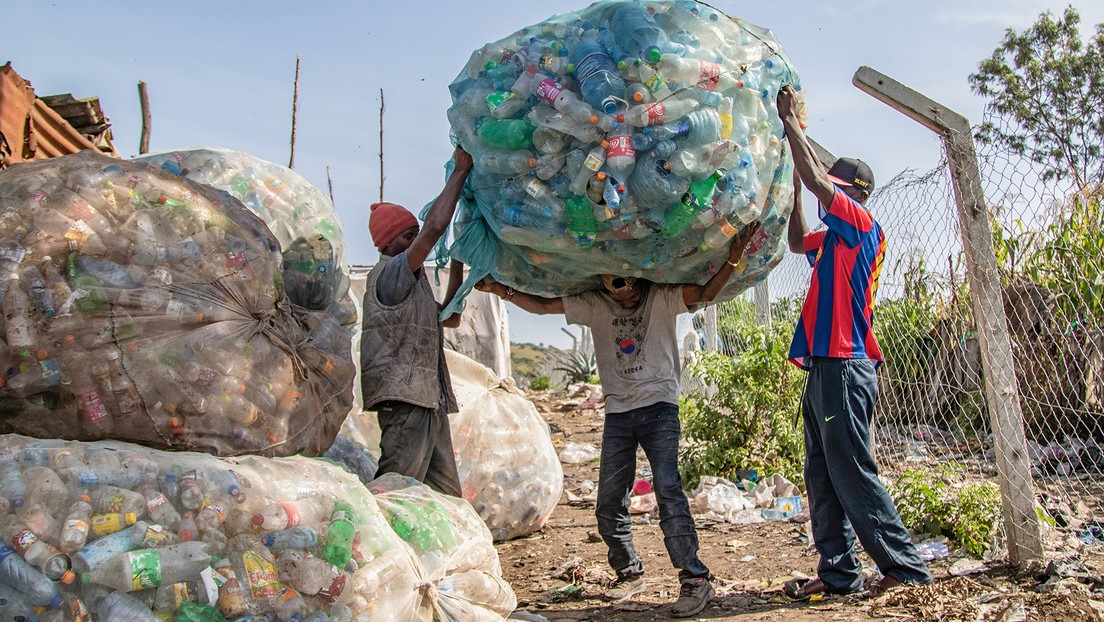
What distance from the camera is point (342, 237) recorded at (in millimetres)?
3447

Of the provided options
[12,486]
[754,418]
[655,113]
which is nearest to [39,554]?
[12,486]

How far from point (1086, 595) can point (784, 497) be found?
6.52 feet

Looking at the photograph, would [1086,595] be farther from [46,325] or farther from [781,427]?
[46,325]

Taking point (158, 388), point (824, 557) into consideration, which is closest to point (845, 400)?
point (824, 557)

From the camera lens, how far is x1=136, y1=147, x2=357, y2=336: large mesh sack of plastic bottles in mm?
3178

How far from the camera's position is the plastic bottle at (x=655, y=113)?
2857mm

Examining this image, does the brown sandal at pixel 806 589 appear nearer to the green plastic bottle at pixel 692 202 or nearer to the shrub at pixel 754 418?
the green plastic bottle at pixel 692 202

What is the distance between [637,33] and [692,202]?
573mm

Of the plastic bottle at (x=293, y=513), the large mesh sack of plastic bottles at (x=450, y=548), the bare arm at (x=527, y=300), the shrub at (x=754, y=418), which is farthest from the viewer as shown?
the shrub at (x=754, y=418)

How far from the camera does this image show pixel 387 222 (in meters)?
3.61

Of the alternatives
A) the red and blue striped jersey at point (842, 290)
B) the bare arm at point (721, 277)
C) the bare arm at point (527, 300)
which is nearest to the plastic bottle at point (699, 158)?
the bare arm at point (721, 277)

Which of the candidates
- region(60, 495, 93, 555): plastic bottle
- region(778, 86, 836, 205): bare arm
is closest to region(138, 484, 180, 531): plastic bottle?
region(60, 495, 93, 555): plastic bottle

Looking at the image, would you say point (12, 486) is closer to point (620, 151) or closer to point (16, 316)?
point (16, 316)

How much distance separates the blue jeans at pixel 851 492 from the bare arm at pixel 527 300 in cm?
110
